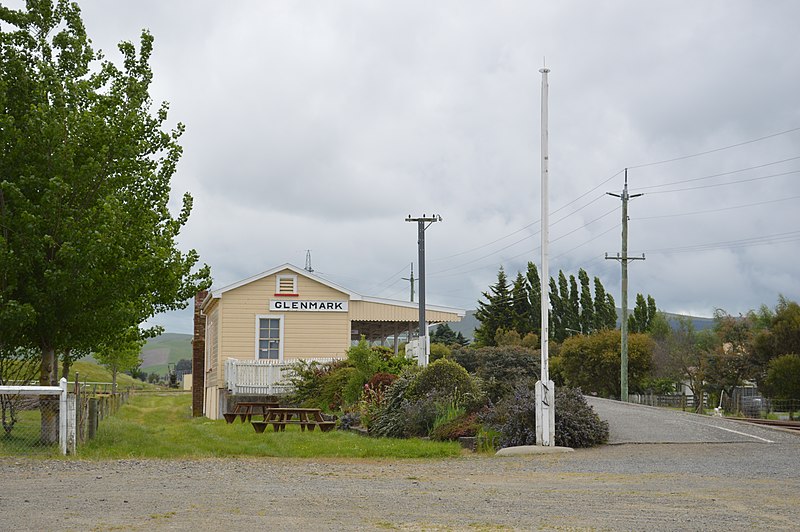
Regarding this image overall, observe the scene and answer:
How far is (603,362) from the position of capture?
2051 inches

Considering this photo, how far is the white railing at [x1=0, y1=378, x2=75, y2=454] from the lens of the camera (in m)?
15.2

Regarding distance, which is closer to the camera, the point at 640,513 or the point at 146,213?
the point at 640,513

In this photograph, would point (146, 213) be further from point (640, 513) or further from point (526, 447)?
point (640, 513)

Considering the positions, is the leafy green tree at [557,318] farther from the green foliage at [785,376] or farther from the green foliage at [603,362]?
the green foliage at [785,376]

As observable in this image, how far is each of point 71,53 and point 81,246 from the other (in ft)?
13.2

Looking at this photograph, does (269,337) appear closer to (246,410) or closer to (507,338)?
(246,410)

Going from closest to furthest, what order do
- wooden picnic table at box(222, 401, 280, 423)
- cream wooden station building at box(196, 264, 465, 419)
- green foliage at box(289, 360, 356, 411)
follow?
wooden picnic table at box(222, 401, 280, 423) → green foliage at box(289, 360, 356, 411) → cream wooden station building at box(196, 264, 465, 419)

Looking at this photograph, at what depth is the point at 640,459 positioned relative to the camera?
15406 mm

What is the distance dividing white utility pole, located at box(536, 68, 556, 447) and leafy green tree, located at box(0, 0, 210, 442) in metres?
6.86

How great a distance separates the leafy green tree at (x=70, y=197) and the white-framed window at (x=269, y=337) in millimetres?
13261

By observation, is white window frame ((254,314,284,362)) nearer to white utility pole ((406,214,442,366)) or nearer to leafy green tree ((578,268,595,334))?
white utility pole ((406,214,442,366))

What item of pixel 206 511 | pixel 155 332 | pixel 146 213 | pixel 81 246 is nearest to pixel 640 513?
pixel 206 511

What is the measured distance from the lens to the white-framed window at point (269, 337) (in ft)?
106

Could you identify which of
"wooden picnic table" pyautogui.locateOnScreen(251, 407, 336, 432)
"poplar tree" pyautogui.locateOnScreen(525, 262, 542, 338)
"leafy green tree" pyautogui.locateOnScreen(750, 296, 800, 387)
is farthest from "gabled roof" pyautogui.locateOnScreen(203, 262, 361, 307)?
"poplar tree" pyautogui.locateOnScreen(525, 262, 542, 338)
